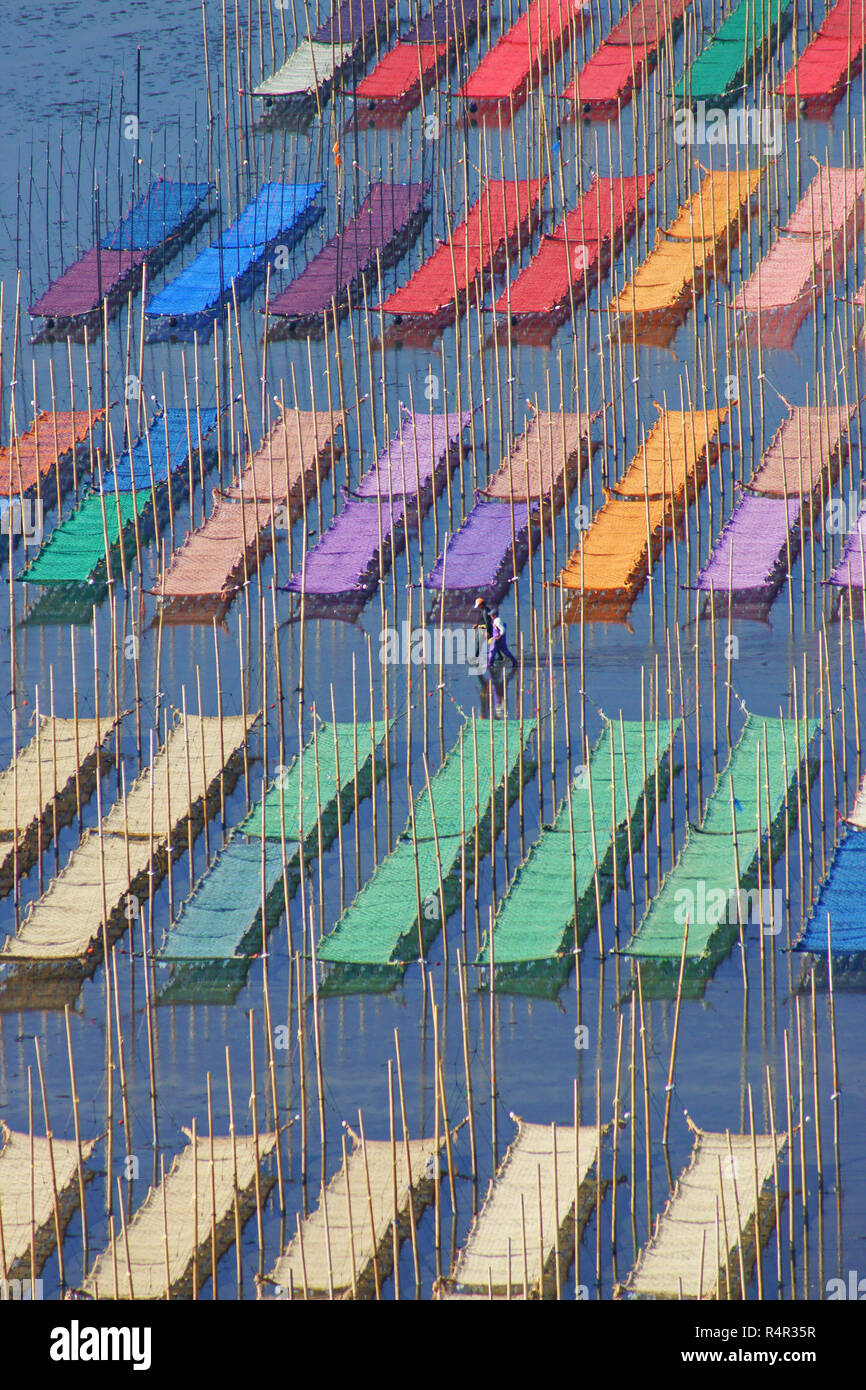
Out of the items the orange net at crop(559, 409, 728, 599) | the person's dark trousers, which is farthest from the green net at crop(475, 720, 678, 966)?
the orange net at crop(559, 409, 728, 599)

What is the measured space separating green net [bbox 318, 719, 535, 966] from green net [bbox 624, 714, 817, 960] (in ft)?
7.03

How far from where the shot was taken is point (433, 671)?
31.4 meters

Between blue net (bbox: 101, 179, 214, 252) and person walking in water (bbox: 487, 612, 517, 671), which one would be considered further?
blue net (bbox: 101, 179, 214, 252)

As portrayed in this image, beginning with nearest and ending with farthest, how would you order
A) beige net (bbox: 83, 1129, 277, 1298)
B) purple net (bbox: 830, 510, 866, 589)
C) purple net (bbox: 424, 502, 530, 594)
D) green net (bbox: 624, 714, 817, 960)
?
beige net (bbox: 83, 1129, 277, 1298), green net (bbox: 624, 714, 817, 960), purple net (bbox: 830, 510, 866, 589), purple net (bbox: 424, 502, 530, 594)

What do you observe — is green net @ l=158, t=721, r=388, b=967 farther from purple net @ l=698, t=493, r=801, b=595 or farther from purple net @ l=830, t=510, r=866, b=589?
purple net @ l=830, t=510, r=866, b=589

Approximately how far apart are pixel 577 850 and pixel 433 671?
453 cm

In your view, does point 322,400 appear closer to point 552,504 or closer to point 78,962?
point 552,504

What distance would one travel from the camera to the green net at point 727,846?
2611cm

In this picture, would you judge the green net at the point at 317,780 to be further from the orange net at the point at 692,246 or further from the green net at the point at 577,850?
the orange net at the point at 692,246

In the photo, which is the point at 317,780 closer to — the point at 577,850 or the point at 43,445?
the point at 577,850

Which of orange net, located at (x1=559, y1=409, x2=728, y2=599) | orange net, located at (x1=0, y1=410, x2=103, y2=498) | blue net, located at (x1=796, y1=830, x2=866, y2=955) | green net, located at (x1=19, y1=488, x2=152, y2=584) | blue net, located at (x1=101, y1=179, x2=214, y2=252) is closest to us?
blue net, located at (x1=796, y1=830, x2=866, y2=955)

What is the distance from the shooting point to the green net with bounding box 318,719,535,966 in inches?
1037

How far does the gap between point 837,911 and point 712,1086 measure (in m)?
2.43

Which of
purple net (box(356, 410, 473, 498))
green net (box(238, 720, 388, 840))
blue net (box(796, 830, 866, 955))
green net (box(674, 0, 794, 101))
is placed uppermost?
green net (box(674, 0, 794, 101))
